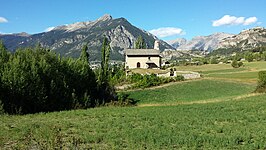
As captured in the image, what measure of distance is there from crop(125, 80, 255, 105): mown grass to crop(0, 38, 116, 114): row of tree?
13577 millimetres

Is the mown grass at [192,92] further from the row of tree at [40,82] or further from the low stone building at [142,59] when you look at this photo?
the low stone building at [142,59]

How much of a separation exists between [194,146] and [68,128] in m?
8.48

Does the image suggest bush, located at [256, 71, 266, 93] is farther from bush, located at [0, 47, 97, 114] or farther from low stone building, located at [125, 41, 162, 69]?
low stone building, located at [125, 41, 162, 69]

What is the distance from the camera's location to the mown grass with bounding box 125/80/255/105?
5331cm

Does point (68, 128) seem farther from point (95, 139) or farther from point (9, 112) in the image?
point (9, 112)

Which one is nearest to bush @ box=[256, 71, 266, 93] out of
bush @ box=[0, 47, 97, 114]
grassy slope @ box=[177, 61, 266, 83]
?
grassy slope @ box=[177, 61, 266, 83]

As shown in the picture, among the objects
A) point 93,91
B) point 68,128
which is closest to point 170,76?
point 93,91

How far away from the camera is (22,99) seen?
103ft

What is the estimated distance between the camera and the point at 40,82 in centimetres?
3338

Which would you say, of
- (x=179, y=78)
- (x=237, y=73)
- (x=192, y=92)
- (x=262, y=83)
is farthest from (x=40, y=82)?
(x=237, y=73)

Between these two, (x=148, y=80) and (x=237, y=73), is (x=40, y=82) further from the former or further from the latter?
(x=237, y=73)

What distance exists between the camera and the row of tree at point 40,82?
100 feet

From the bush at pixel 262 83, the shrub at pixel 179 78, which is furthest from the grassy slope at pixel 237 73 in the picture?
the bush at pixel 262 83

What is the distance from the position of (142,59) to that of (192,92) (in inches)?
1343
